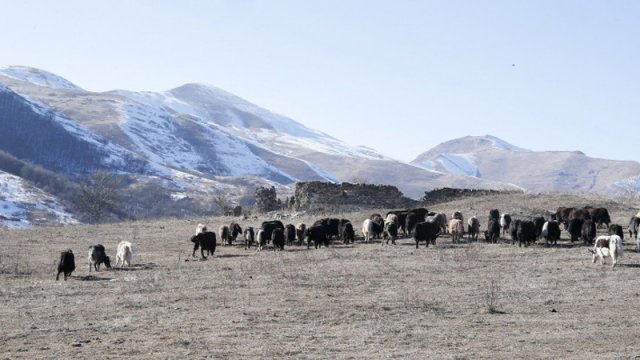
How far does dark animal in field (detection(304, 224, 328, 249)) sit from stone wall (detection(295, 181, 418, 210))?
658 inches

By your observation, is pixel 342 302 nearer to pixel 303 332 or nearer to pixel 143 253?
pixel 303 332

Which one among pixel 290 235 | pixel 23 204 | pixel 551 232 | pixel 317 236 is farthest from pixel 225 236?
pixel 23 204

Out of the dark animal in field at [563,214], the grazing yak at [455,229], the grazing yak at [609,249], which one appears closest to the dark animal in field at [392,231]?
the grazing yak at [455,229]

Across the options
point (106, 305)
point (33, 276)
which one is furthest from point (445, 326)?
point (33, 276)

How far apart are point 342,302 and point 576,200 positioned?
3358cm

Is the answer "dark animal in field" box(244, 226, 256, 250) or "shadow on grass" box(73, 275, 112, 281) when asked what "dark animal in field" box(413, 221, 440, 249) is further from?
"shadow on grass" box(73, 275, 112, 281)

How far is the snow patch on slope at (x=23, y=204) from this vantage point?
407 feet

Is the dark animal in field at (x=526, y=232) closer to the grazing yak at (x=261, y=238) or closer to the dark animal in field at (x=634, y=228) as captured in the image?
the dark animal in field at (x=634, y=228)

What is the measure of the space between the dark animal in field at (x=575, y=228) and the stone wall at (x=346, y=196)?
64.8ft

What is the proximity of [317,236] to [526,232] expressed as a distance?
9696 millimetres

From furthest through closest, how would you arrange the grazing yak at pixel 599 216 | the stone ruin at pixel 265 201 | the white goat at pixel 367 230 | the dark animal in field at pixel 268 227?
the stone ruin at pixel 265 201
the grazing yak at pixel 599 216
the white goat at pixel 367 230
the dark animal in field at pixel 268 227

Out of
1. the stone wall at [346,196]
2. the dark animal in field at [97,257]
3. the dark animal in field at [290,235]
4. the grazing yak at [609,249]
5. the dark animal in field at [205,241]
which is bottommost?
the dark animal in field at [97,257]

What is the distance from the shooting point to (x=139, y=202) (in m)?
168

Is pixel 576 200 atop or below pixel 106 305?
atop
